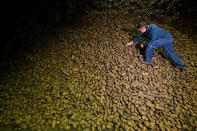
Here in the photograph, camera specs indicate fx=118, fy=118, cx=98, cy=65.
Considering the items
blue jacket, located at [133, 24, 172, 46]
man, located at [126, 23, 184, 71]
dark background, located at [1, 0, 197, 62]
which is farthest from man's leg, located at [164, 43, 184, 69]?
dark background, located at [1, 0, 197, 62]

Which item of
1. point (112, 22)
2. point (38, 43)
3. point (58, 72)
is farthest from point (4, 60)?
point (112, 22)

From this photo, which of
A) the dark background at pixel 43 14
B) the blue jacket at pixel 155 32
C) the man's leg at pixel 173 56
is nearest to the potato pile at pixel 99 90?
the man's leg at pixel 173 56

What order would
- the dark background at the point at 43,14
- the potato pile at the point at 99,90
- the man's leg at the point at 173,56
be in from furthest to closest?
the dark background at the point at 43,14, the man's leg at the point at 173,56, the potato pile at the point at 99,90

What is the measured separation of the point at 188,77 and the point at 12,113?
4907 mm

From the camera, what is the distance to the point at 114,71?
3678 millimetres

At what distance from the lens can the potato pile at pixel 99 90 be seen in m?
2.77

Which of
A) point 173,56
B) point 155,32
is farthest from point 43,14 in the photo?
point 173,56

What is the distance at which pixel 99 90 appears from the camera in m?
3.29

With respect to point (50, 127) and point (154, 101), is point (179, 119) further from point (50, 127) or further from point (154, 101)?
point (50, 127)

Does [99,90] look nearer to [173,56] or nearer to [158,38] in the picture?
[158,38]

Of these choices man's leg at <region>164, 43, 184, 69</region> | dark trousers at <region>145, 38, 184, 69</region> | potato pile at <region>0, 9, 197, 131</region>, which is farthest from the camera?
man's leg at <region>164, 43, 184, 69</region>

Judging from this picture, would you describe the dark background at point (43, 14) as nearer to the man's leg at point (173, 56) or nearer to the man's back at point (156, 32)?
the man's leg at point (173, 56)

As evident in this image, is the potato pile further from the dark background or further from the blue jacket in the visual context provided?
the dark background

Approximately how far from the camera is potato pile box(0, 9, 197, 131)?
9.09 ft
